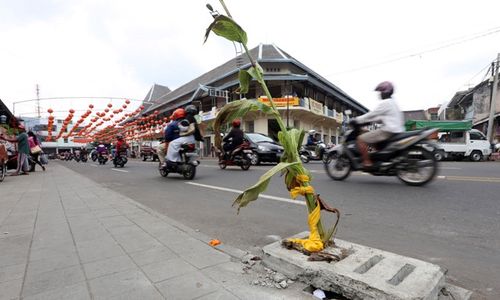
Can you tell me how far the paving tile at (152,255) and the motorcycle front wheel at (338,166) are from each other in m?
4.45

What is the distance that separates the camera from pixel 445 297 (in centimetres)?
152

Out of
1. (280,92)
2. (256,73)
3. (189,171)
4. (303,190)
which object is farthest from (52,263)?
(280,92)

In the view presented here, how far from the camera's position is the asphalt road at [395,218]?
6.91ft

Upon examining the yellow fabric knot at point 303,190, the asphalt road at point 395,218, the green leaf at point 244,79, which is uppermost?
the green leaf at point 244,79

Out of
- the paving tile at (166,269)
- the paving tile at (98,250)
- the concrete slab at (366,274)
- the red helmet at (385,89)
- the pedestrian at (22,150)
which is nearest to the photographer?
the concrete slab at (366,274)

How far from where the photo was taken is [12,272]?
1940mm

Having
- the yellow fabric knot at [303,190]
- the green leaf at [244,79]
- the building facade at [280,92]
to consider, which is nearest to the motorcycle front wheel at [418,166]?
the yellow fabric knot at [303,190]

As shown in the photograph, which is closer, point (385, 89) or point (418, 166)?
point (418, 166)

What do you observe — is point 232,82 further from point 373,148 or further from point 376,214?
point 376,214

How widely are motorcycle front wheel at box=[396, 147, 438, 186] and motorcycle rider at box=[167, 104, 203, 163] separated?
4.66 meters

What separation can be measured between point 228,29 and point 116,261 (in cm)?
181

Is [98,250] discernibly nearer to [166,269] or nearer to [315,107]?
[166,269]

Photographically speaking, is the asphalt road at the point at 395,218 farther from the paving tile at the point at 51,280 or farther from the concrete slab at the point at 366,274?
the paving tile at the point at 51,280

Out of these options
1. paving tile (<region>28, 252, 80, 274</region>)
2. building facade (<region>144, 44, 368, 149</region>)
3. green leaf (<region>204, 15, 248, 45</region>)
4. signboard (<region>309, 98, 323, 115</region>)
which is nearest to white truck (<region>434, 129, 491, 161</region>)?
building facade (<region>144, 44, 368, 149</region>)
